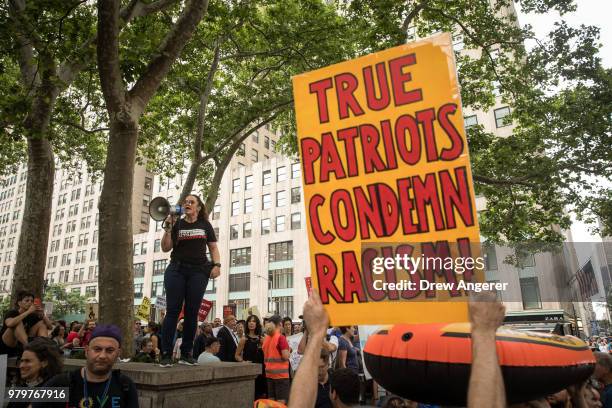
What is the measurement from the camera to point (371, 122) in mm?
2744

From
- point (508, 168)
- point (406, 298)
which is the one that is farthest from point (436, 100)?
point (508, 168)

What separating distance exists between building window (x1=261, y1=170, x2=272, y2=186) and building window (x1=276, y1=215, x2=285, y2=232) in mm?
4672

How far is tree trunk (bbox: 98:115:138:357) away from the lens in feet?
21.2

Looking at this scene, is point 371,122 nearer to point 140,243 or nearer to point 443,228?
point 443,228

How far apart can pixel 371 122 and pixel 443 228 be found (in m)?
0.81

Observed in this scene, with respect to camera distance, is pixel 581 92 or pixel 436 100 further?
pixel 581 92

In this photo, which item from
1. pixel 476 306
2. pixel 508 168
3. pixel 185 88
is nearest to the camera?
pixel 476 306

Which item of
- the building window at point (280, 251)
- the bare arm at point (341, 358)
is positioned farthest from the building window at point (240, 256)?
the bare arm at point (341, 358)

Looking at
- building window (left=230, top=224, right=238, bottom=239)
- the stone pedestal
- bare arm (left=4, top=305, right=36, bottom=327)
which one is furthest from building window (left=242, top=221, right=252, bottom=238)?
the stone pedestal

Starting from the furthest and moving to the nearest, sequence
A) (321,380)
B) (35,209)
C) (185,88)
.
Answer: (185,88), (35,209), (321,380)

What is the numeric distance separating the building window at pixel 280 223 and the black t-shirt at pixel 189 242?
43216 millimetres

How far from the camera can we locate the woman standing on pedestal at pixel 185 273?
5172mm

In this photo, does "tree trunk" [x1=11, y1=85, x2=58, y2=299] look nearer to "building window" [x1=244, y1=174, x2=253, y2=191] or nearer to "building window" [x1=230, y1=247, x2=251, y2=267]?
"building window" [x1=230, y1=247, x2=251, y2=267]

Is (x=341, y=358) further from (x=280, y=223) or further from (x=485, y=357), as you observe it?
(x=280, y=223)
